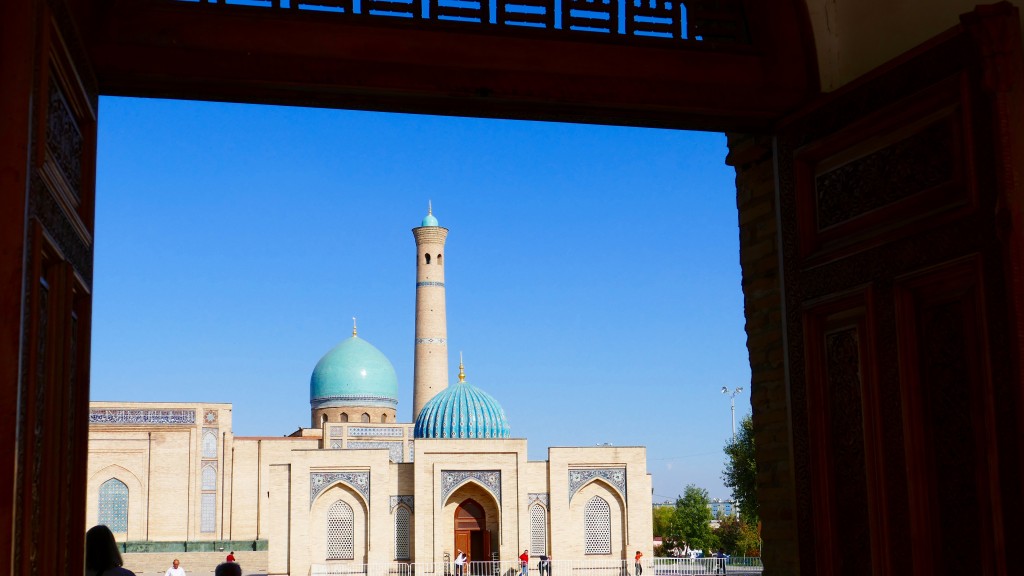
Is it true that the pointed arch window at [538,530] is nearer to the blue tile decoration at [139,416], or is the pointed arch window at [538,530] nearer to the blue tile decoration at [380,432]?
the blue tile decoration at [380,432]

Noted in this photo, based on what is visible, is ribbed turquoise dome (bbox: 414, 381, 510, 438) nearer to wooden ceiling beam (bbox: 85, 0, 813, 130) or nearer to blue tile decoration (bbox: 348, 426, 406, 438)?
blue tile decoration (bbox: 348, 426, 406, 438)

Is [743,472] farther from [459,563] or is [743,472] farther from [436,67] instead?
[436,67]

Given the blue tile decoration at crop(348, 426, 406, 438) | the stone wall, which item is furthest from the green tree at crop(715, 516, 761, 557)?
the stone wall

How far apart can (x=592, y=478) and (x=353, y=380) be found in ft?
35.8

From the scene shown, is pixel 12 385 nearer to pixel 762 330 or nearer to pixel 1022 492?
pixel 1022 492

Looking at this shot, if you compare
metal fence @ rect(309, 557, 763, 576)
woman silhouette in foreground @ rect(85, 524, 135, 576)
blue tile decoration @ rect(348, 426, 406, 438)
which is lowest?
metal fence @ rect(309, 557, 763, 576)

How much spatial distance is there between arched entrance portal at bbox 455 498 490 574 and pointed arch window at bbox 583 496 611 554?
1974mm

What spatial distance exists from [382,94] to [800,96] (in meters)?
1.14

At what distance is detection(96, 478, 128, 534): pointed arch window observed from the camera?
25641 mm

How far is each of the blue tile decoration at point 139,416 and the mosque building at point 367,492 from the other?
3 centimetres

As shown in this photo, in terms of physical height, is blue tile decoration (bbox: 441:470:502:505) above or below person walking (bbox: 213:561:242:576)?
above

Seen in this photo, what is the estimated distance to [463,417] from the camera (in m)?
26.0

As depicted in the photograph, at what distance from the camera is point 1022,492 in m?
2.36

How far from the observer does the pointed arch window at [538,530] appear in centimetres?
2330
